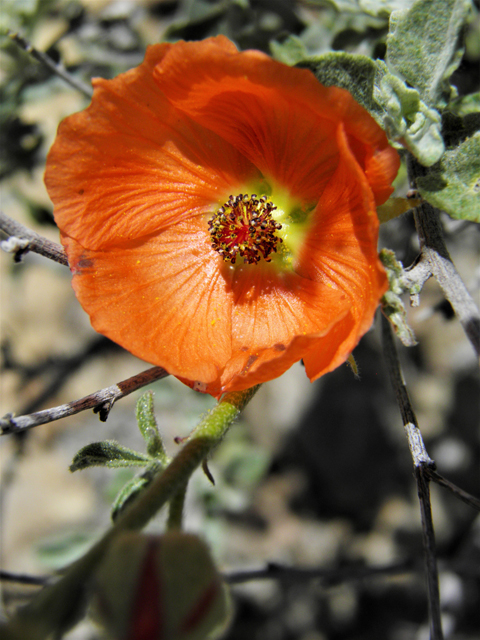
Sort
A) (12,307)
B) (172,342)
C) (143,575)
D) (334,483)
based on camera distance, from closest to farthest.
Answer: (143,575)
(172,342)
(334,483)
(12,307)

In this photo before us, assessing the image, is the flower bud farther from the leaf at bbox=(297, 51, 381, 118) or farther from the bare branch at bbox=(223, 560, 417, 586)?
the leaf at bbox=(297, 51, 381, 118)

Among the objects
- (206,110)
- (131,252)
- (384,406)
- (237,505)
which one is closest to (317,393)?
(384,406)

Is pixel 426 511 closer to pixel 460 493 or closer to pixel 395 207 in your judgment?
pixel 460 493

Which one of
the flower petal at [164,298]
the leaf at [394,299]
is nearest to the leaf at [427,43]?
the leaf at [394,299]

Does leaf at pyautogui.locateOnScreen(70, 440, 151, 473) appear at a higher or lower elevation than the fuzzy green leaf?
higher

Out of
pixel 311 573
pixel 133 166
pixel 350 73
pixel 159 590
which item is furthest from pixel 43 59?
pixel 311 573

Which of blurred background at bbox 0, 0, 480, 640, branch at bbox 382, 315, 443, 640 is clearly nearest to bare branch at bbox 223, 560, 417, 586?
blurred background at bbox 0, 0, 480, 640

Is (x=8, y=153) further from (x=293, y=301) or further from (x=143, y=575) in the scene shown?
(x=143, y=575)
